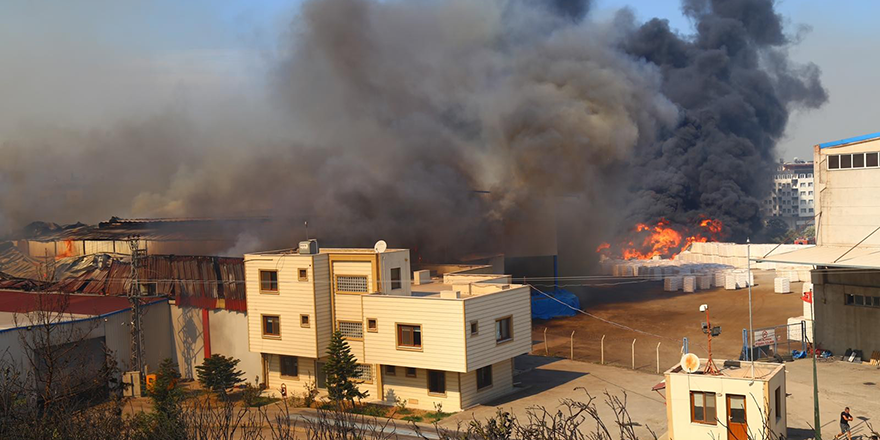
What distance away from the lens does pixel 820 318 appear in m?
30.1

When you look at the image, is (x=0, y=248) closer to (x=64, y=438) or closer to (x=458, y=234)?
(x=458, y=234)

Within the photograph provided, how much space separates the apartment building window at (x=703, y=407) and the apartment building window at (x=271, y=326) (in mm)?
14738

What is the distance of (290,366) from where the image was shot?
28.2m

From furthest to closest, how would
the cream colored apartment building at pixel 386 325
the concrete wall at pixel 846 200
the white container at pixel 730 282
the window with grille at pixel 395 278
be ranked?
the white container at pixel 730 282
the concrete wall at pixel 846 200
the window with grille at pixel 395 278
the cream colored apartment building at pixel 386 325

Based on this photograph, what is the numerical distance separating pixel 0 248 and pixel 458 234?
3130 cm

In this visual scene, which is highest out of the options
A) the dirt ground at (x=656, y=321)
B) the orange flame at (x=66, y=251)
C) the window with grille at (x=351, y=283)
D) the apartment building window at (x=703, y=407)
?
the orange flame at (x=66, y=251)

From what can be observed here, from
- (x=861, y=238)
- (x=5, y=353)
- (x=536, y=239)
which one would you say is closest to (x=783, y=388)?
(x=861, y=238)

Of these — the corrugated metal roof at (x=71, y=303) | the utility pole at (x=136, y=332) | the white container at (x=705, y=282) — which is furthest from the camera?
the white container at (x=705, y=282)

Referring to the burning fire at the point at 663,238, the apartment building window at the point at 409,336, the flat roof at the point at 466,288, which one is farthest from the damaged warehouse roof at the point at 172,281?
the burning fire at the point at 663,238

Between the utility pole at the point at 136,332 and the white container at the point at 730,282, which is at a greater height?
the utility pole at the point at 136,332

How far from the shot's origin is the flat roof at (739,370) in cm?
1777

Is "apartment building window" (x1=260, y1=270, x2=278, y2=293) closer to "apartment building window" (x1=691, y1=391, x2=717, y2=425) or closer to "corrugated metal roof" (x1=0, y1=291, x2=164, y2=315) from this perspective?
"corrugated metal roof" (x1=0, y1=291, x2=164, y2=315)

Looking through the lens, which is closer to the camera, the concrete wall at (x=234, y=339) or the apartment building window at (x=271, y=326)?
the apartment building window at (x=271, y=326)

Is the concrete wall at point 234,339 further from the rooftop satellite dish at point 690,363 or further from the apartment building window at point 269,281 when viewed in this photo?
the rooftop satellite dish at point 690,363
